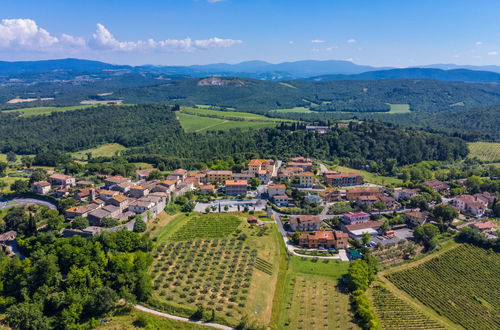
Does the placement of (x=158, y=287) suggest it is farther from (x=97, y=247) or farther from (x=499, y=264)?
(x=499, y=264)

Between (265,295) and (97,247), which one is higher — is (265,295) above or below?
below

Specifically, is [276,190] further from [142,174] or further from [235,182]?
[142,174]

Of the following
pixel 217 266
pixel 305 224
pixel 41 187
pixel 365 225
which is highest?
pixel 41 187

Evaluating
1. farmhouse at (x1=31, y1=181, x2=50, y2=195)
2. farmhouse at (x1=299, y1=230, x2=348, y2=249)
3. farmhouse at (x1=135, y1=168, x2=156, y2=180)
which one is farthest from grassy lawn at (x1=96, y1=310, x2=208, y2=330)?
farmhouse at (x1=135, y1=168, x2=156, y2=180)

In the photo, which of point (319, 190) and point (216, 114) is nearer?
point (319, 190)

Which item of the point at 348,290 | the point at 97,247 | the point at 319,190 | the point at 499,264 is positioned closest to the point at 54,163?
the point at 97,247

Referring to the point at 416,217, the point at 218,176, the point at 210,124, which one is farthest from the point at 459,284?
the point at 210,124
